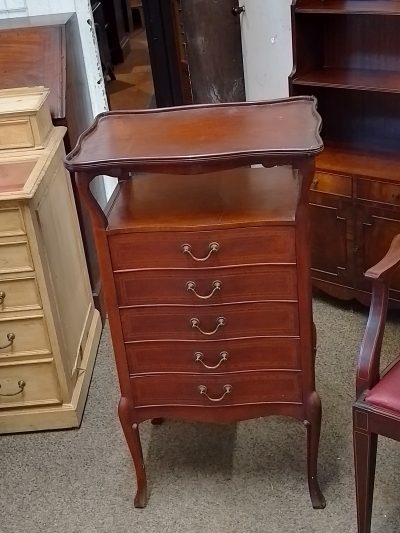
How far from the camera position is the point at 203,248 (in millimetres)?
1649

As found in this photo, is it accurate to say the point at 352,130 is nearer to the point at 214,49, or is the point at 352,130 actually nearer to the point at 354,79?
the point at 354,79

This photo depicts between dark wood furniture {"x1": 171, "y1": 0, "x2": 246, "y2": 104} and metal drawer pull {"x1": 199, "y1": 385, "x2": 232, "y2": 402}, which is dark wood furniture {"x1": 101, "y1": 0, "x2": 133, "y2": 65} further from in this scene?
metal drawer pull {"x1": 199, "y1": 385, "x2": 232, "y2": 402}

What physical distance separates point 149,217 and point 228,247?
201mm

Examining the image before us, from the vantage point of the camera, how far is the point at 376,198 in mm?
2451

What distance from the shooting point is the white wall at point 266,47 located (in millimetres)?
3074

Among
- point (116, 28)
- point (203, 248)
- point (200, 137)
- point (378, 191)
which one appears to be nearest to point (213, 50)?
point (378, 191)

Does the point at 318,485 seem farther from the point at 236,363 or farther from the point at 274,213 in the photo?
the point at 274,213

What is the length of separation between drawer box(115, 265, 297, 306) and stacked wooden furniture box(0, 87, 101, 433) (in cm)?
47

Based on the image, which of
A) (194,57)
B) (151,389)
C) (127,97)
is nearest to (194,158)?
(151,389)

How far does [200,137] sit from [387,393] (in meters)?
0.71

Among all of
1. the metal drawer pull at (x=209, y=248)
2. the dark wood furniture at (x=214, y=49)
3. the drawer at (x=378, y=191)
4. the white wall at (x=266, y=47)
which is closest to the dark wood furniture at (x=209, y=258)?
Answer: the metal drawer pull at (x=209, y=248)

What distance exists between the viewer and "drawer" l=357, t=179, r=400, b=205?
2400 millimetres

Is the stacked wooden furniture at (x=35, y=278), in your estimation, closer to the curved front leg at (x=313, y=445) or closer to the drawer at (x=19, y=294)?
the drawer at (x=19, y=294)

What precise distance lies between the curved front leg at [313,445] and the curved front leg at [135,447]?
0.44m
